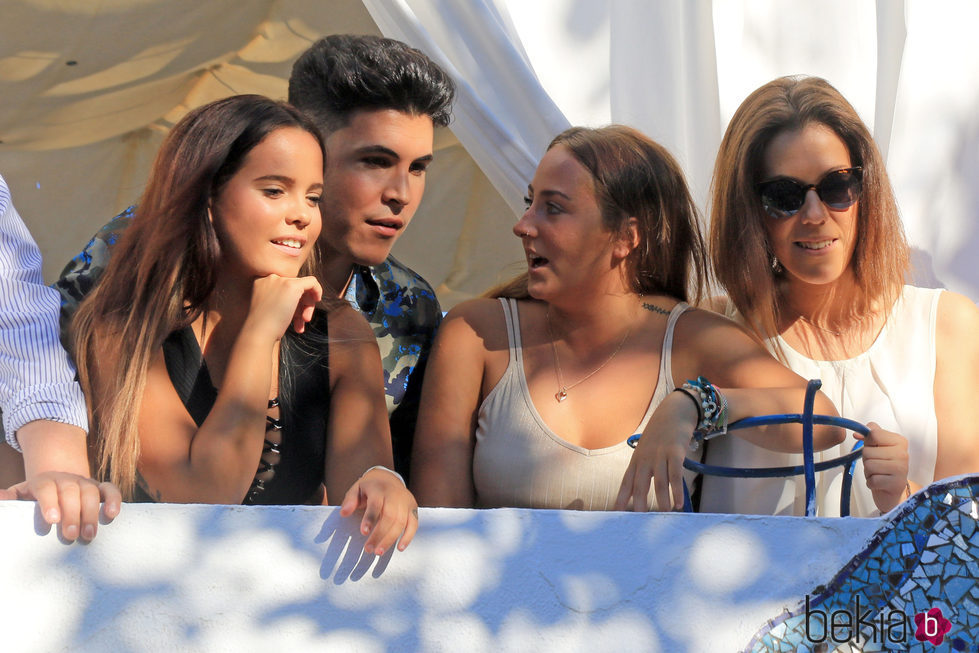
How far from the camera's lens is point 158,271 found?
1.92 meters

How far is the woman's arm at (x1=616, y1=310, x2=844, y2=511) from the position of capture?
67.0 inches

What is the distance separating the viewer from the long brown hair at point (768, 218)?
7.43ft

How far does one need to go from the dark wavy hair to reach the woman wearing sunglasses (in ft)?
2.24

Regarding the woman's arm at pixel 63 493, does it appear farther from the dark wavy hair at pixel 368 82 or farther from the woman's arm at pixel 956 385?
the woman's arm at pixel 956 385

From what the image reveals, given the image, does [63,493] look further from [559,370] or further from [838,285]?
[838,285]

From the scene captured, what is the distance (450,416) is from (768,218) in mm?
775

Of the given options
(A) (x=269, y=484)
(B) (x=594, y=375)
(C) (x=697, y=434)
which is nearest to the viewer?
(C) (x=697, y=434)

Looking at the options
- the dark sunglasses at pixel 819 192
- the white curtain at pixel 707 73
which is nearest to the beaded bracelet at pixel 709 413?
the dark sunglasses at pixel 819 192

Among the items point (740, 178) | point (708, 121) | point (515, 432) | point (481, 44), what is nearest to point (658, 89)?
point (708, 121)

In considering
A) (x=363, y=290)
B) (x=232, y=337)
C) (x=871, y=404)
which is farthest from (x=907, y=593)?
(x=363, y=290)

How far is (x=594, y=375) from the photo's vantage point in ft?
7.07

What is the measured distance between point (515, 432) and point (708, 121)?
1.24 meters

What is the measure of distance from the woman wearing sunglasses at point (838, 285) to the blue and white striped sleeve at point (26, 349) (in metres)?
1.32

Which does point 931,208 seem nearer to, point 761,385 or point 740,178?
point 740,178
